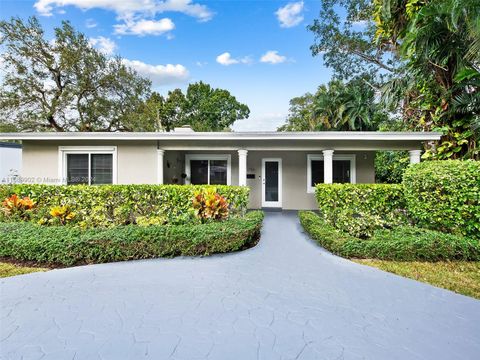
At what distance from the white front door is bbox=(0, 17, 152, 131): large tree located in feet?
47.1

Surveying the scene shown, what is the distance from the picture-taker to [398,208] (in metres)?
7.13

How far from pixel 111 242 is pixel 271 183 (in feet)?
24.1

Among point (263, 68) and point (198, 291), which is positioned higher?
point (263, 68)

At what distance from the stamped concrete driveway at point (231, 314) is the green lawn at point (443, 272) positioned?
32 centimetres

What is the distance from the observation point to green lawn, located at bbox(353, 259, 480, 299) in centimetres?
365

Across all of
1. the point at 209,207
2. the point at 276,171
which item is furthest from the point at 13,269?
the point at 276,171

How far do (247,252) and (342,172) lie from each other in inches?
270

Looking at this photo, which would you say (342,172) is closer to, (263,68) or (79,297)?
(263,68)

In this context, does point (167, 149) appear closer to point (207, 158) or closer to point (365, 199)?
point (207, 158)

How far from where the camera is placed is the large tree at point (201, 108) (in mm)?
30625

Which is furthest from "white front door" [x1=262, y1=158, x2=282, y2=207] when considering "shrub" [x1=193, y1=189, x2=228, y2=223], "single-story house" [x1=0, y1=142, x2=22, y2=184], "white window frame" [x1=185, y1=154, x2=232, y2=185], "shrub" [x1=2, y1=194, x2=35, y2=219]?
"single-story house" [x1=0, y1=142, x2=22, y2=184]

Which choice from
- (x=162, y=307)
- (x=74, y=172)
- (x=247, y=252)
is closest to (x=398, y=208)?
(x=247, y=252)

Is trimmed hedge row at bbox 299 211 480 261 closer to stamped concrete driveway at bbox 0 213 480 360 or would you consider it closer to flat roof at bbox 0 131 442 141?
stamped concrete driveway at bbox 0 213 480 360

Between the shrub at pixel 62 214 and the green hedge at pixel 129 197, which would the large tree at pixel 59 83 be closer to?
the green hedge at pixel 129 197
